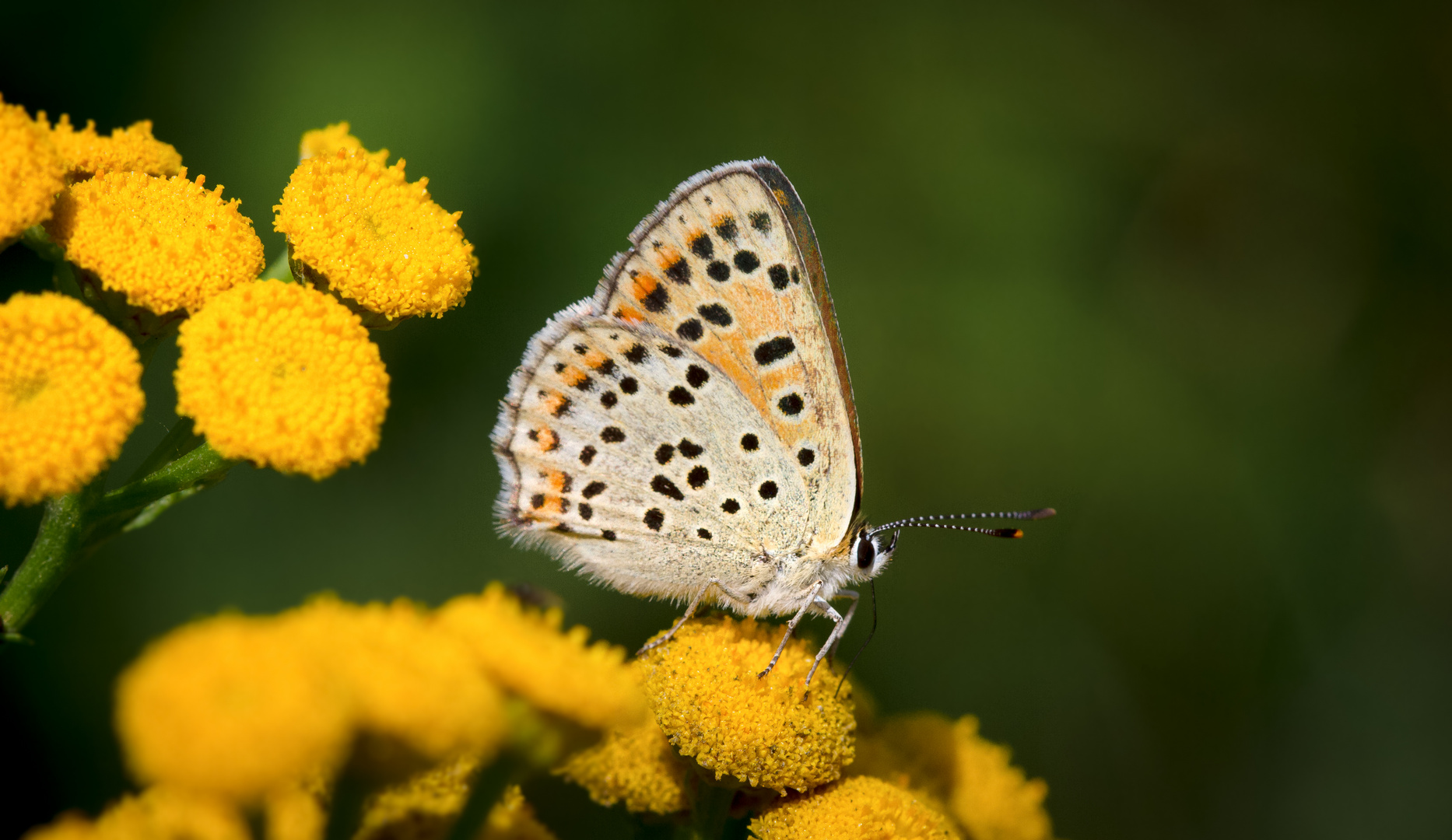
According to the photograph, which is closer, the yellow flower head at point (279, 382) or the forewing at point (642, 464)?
the yellow flower head at point (279, 382)

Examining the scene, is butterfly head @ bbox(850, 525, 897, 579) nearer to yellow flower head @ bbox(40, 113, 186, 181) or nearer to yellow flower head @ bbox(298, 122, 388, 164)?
yellow flower head @ bbox(298, 122, 388, 164)

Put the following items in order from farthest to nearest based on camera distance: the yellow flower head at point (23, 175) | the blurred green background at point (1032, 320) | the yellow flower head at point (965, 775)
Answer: the blurred green background at point (1032, 320), the yellow flower head at point (965, 775), the yellow flower head at point (23, 175)

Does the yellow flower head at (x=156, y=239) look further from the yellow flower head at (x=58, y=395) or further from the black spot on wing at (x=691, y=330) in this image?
the black spot on wing at (x=691, y=330)

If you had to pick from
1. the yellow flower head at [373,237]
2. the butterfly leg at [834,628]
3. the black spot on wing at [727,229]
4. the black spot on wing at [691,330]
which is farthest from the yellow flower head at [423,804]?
the black spot on wing at [727,229]

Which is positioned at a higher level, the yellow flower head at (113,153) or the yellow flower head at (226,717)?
the yellow flower head at (113,153)

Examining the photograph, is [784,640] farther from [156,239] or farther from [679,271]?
[156,239]

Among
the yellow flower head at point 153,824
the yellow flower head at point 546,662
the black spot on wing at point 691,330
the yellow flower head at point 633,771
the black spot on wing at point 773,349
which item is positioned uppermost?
the black spot on wing at point 773,349
